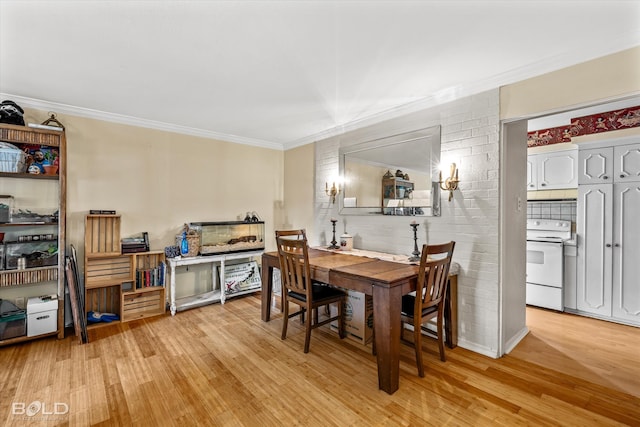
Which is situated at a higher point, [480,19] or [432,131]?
[480,19]

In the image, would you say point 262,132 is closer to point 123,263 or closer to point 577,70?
point 123,263

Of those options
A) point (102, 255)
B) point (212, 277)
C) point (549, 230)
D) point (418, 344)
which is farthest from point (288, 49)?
point (549, 230)

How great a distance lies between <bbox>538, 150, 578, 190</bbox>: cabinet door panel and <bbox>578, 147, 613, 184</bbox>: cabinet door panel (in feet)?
0.31

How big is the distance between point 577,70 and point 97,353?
4539mm

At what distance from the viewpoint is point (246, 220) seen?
4488 mm

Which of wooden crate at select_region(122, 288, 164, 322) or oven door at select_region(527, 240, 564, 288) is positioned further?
oven door at select_region(527, 240, 564, 288)

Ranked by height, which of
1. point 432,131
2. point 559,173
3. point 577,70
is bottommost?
point 559,173

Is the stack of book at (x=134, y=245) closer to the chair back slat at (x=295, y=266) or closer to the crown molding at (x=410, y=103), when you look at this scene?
the crown molding at (x=410, y=103)

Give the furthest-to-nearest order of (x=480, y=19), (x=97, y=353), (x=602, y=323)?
(x=602, y=323)
(x=97, y=353)
(x=480, y=19)

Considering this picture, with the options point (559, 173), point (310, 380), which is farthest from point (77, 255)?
point (559, 173)

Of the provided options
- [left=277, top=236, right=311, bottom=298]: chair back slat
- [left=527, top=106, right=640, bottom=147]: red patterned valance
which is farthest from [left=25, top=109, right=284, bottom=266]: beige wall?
[left=527, top=106, right=640, bottom=147]: red patterned valance

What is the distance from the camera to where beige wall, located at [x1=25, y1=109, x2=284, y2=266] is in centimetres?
333

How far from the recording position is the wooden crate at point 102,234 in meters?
3.29

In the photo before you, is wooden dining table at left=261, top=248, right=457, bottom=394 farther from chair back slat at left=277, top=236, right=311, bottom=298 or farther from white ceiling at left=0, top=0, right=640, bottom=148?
white ceiling at left=0, top=0, right=640, bottom=148
